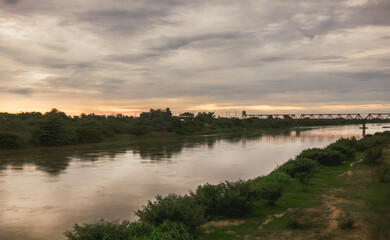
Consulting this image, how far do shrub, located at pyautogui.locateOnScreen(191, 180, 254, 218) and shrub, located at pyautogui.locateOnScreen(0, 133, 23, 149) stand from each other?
51780mm

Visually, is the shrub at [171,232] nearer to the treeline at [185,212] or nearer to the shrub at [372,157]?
the treeline at [185,212]

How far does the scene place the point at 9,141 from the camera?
54.2 metres

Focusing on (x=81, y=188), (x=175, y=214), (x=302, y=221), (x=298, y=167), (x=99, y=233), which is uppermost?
(x=175, y=214)

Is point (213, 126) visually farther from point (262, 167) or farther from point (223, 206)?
point (223, 206)

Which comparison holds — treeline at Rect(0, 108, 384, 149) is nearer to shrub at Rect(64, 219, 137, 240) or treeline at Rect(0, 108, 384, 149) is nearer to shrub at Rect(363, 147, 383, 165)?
shrub at Rect(64, 219, 137, 240)

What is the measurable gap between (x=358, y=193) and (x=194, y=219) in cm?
Answer: 1001

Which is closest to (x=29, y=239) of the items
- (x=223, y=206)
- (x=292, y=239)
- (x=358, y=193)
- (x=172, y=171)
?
(x=223, y=206)

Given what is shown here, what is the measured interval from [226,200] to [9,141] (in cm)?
5328

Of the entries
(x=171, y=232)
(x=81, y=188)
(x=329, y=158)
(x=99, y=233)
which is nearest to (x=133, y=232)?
(x=99, y=233)

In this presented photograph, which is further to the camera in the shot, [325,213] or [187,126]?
[187,126]

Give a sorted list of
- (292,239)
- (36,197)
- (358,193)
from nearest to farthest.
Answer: (292,239)
(358,193)
(36,197)

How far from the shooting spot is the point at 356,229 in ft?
34.5

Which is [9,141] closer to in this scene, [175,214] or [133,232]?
[133,232]

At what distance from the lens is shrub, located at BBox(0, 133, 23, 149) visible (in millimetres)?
53750
